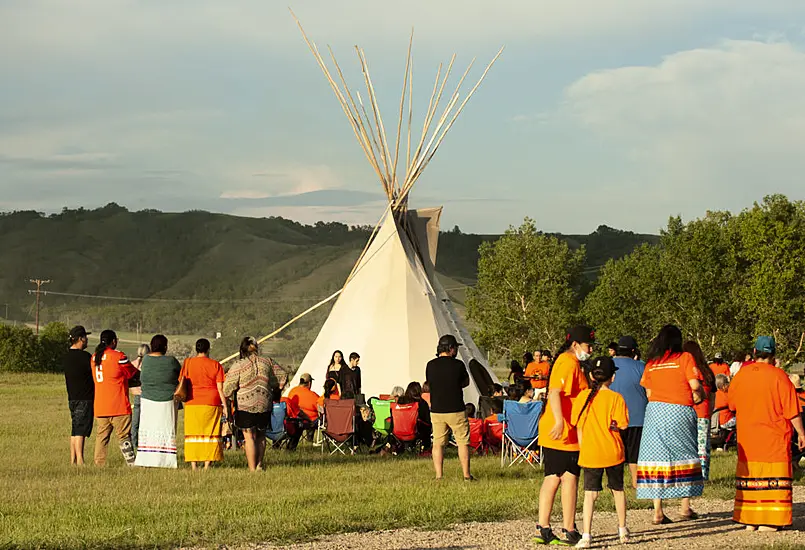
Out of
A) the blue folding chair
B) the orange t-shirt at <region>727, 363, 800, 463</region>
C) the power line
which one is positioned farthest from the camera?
the power line

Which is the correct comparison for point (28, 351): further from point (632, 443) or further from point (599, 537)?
point (599, 537)

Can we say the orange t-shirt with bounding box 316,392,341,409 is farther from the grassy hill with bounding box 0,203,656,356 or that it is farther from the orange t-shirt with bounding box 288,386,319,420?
the grassy hill with bounding box 0,203,656,356

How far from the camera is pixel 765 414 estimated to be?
860 centimetres

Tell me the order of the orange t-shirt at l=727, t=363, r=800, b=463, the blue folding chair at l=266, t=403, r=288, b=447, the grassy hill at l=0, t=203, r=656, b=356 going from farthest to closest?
1. the grassy hill at l=0, t=203, r=656, b=356
2. the blue folding chair at l=266, t=403, r=288, b=447
3. the orange t-shirt at l=727, t=363, r=800, b=463

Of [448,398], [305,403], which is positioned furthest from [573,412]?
[305,403]

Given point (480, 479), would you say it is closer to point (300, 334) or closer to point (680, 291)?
point (680, 291)

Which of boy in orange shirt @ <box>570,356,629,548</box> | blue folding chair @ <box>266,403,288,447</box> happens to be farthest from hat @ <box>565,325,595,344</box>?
blue folding chair @ <box>266,403,288,447</box>

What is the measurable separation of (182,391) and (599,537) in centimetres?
579

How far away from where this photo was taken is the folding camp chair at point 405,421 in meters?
14.1

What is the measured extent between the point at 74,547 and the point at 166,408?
5122 mm

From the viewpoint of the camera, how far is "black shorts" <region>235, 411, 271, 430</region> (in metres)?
12.2

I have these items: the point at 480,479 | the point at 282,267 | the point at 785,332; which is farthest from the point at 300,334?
the point at 480,479

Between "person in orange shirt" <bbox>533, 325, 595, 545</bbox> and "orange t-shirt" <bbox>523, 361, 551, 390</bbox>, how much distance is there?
733 centimetres

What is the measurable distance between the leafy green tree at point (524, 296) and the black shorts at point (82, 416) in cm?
4594
